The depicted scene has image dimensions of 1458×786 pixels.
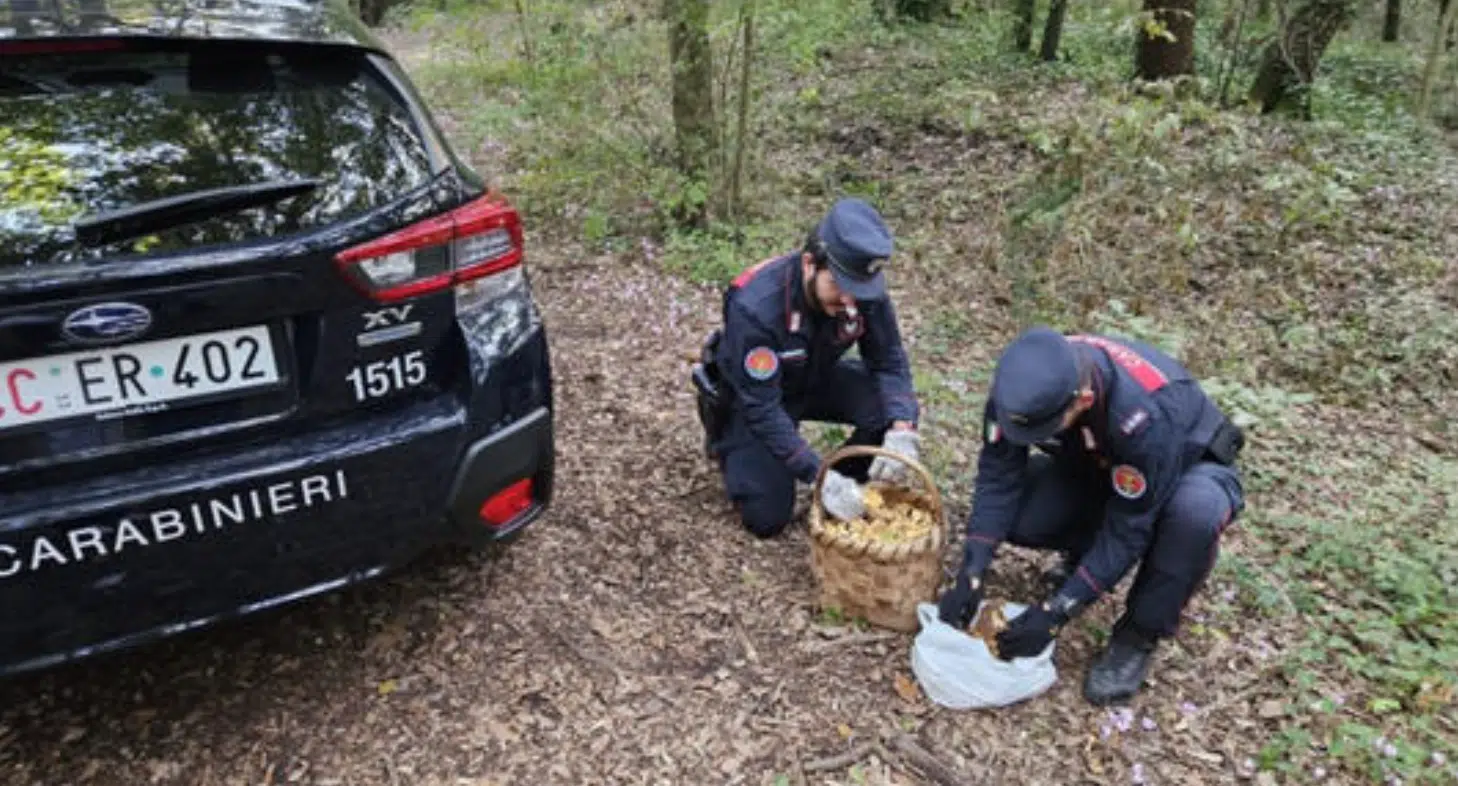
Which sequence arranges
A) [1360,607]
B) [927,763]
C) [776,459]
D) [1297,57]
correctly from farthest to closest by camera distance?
1. [1297,57]
2. [776,459]
3. [1360,607]
4. [927,763]

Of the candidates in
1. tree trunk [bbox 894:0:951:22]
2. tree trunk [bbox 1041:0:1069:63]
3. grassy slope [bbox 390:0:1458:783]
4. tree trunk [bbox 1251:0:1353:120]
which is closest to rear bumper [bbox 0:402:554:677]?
grassy slope [bbox 390:0:1458:783]

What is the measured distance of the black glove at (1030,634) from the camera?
8.08 feet

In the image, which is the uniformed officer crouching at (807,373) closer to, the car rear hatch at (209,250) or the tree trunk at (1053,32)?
the car rear hatch at (209,250)

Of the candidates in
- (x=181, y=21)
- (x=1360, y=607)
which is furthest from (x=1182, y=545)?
(x=181, y=21)

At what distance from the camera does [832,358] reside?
131 inches

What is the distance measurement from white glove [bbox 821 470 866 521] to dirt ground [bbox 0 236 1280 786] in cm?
33

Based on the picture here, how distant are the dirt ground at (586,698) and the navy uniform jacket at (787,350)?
A: 1.53ft

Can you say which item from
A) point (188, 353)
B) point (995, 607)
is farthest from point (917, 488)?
point (188, 353)

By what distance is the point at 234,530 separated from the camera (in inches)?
76.0

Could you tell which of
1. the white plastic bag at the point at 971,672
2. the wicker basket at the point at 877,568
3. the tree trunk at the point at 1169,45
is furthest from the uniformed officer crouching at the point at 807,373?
the tree trunk at the point at 1169,45

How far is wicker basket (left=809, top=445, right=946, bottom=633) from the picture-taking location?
8.55ft

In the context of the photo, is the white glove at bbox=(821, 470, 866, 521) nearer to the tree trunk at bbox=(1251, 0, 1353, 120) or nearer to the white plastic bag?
the white plastic bag

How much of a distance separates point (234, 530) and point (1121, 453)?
2060 mm

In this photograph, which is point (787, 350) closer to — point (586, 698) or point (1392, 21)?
point (586, 698)
